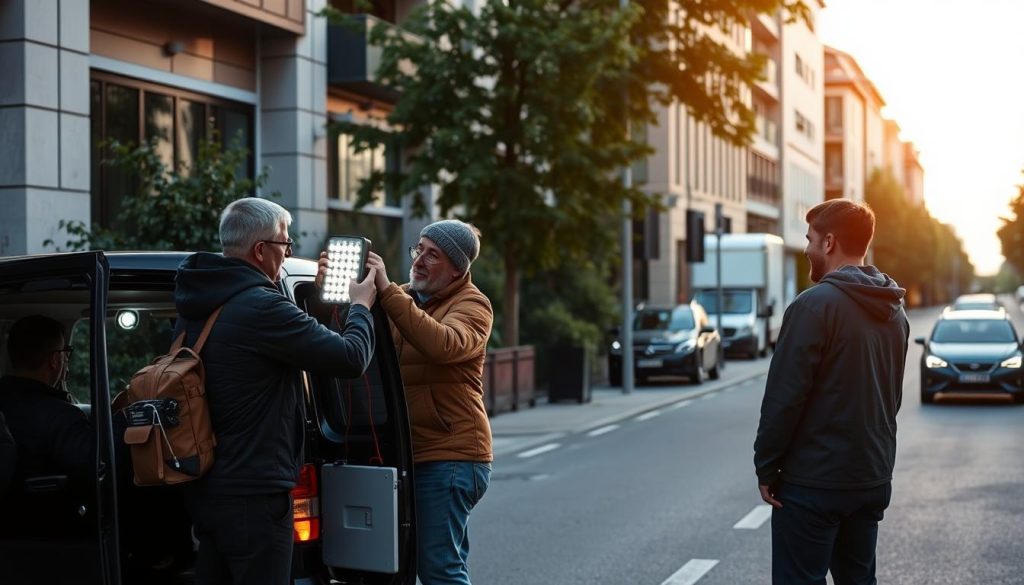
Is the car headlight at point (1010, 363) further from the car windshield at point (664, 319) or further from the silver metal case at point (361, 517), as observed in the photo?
the silver metal case at point (361, 517)

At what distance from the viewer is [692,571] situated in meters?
7.98

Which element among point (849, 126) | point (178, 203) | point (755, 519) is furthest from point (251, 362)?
point (849, 126)

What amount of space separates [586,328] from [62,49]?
12265 mm

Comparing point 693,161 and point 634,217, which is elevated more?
point 693,161

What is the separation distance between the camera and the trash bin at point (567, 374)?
2225 cm

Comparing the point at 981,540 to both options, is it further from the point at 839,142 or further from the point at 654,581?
the point at 839,142

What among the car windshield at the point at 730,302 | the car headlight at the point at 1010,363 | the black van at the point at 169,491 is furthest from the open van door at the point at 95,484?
Answer: the car windshield at the point at 730,302

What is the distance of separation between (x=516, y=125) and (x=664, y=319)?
10.2m

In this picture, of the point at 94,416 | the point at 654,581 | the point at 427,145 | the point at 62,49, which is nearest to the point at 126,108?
the point at 62,49

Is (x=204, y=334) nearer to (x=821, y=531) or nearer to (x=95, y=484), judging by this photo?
(x=95, y=484)

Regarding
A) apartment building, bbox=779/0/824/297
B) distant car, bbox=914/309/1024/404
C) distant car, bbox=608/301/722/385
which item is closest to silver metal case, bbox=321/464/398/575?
distant car, bbox=914/309/1024/404

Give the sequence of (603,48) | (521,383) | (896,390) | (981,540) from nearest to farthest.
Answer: (896,390), (981,540), (603,48), (521,383)

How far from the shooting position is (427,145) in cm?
2028

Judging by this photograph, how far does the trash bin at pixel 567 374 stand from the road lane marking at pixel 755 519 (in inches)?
455
